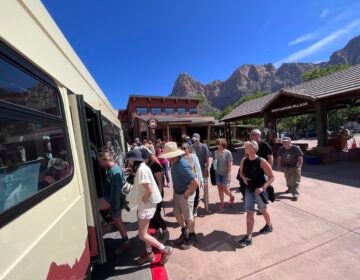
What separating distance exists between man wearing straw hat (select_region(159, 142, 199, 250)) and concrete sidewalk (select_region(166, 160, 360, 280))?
200mm

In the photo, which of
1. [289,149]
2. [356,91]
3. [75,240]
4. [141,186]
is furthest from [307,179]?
[75,240]

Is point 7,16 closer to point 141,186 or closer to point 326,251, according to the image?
point 141,186

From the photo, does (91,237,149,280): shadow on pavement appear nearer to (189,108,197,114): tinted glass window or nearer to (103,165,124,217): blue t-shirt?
(103,165,124,217): blue t-shirt

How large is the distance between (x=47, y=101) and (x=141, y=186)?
1614 mm

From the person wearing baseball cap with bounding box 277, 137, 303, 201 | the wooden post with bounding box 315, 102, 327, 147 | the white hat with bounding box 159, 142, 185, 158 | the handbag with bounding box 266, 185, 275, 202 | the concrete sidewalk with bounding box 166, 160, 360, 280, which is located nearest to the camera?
the concrete sidewalk with bounding box 166, 160, 360, 280

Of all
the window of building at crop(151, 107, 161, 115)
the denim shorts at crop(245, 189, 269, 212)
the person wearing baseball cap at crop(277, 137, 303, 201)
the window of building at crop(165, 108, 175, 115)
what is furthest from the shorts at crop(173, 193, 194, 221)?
the window of building at crop(165, 108, 175, 115)

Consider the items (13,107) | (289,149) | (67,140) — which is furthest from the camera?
(289,149)

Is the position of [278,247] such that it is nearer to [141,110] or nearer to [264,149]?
[264,149]

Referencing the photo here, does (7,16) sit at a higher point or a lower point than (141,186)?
higher

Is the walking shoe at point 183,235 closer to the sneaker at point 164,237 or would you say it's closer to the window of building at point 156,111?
the sneaker at point 164,237

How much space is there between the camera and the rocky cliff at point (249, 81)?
132000mm

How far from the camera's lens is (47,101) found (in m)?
1.98

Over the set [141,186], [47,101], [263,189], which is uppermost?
[47,101]

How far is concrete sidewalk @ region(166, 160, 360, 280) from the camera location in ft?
9.66
